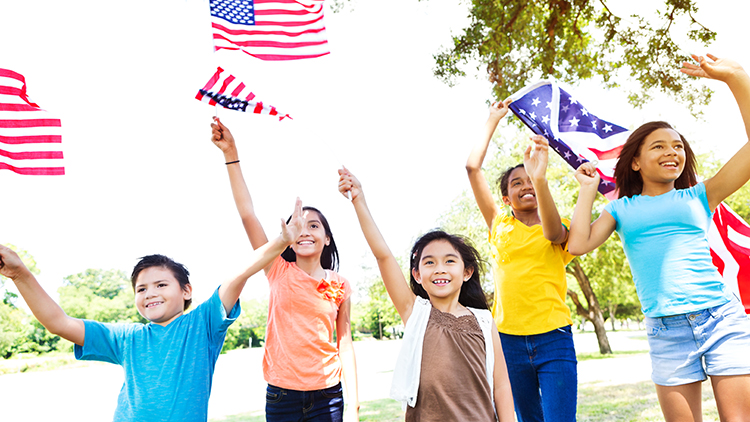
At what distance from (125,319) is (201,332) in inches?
2613

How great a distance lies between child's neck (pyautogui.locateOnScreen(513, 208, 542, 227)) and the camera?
3.68 meters

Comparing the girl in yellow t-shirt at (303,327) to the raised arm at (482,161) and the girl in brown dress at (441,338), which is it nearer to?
the girl in brown dress at (441,338)

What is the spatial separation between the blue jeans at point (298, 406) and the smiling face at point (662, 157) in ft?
7.10

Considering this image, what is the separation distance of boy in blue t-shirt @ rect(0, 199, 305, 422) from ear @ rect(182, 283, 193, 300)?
0.11 meters

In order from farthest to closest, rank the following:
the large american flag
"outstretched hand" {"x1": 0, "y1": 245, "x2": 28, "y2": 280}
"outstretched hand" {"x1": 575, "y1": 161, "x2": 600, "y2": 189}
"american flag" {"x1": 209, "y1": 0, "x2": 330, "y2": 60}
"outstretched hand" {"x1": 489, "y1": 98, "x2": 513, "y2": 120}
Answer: "american flag" {"x1": 209, "y1": 0, "x2": 330, "y2": 60} → the large american flag → "outstretched hand" {"x1": 489, "y1": 98, "x2": 513, "y2": 120} → "outstretched hand" {"x1": 575, "y1": 161, "x2": 600, "y2": 189} → "outstretched hand" {"x1": 0, "y1": 245, "x2": 28, "y2": 280}

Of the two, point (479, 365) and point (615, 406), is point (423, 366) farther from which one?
point (615, 406)

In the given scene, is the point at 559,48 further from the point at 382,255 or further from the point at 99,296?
the point at 99,296

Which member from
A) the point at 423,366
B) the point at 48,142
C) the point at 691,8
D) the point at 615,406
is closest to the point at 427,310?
the point at 423,366

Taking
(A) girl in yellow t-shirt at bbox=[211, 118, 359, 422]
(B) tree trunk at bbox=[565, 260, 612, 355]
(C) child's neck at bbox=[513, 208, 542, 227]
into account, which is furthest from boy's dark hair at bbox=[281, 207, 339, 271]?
(B) tree trunk at bbox=[565, 260, 612, 355]

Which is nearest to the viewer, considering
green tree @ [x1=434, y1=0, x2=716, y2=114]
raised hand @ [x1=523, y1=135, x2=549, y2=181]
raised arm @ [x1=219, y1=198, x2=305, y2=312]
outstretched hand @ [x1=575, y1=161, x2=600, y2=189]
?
raised arm @ [x1=219, y1=198, x2=305, y2=312]

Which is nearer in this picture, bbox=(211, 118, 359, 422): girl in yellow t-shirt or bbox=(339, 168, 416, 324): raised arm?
bbox=(339, 168, 416, 324): raised arm

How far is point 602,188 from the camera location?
4.08 meters

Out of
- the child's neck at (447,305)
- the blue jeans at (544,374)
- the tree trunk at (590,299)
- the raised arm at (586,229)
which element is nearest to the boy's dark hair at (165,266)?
the child's neck at (447,305)

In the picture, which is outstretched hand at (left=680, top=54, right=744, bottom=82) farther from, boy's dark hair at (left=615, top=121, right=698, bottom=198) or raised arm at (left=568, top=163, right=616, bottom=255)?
raised arm at (left=568, top=163, right=616, bottom=255)
